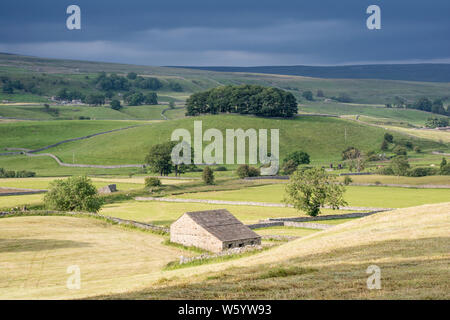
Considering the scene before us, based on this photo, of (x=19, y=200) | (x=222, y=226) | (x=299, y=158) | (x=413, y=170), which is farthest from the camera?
(x=299, y=158)

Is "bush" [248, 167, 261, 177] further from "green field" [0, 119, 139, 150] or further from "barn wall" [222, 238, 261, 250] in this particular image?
"green field" [0, 119, 139, 150]

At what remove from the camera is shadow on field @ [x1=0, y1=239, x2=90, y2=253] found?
167ft

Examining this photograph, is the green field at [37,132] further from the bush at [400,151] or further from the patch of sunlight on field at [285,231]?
the patch of sunlight on field at [285,231]

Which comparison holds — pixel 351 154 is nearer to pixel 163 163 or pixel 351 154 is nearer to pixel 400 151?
pixel 400 151

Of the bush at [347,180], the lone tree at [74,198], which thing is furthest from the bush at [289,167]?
the lone tree at [74,198]

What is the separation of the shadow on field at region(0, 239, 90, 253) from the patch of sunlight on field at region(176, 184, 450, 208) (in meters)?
42.7

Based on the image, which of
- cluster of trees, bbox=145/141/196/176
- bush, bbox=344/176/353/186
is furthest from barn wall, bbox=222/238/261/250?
cluster of trees, bbox=145/141/196/176

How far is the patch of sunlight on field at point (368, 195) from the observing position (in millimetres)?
85688

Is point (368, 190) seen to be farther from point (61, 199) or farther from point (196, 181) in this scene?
point (61, 199)

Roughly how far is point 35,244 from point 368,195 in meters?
60.0

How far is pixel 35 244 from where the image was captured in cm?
5331

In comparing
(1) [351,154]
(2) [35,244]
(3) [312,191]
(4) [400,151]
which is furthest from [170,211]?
(4) [400,151]

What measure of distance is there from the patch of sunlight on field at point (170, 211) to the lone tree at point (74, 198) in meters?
2.35
